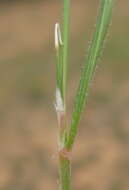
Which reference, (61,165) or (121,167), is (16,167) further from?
(61,165)

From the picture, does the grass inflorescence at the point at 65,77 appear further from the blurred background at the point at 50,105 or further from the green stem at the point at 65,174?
the blurred background at the point at 50,105

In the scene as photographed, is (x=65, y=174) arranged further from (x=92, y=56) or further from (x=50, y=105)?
(x=50, y=105)

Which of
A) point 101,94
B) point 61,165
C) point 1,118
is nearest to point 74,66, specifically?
point 101,94

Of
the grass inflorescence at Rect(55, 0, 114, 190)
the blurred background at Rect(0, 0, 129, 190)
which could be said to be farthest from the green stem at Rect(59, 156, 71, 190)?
the blurred background at Rect(0, 0, 129, 190)

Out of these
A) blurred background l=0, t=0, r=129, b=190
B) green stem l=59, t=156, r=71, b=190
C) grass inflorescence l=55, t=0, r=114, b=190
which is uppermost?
grass inflorescence l=55, t=0, r=114, b=190

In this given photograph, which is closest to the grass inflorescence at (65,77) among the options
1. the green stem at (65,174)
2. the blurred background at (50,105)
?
the green stem at (65,174)

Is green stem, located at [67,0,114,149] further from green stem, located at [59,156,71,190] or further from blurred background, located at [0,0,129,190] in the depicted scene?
blurred background, located at [0,0,129,190]

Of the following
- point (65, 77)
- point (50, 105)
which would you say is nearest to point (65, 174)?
point (65, 77)

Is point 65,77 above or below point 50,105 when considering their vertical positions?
above
